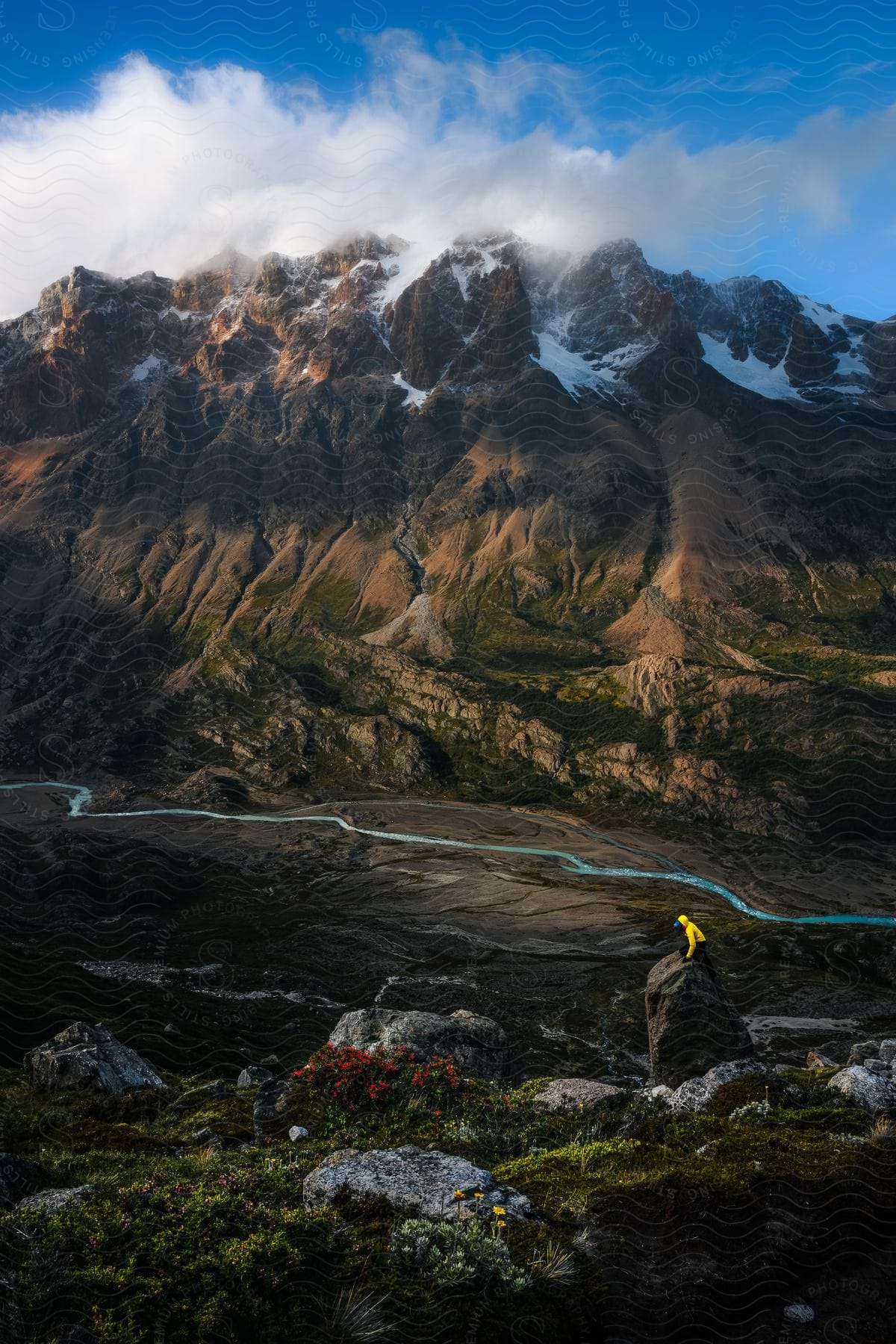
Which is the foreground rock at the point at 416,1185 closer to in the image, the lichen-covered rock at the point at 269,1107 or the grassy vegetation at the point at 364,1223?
the grassy vegetation at the point at 364,1223

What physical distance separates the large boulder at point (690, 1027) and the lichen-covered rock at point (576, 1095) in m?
11.2

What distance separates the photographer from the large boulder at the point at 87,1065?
3138 cm

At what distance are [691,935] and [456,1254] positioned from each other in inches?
1056

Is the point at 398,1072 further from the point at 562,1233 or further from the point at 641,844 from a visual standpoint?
the point at 641,844

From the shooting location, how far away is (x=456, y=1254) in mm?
11867

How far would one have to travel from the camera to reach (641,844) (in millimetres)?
183500

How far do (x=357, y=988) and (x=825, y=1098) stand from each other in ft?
298

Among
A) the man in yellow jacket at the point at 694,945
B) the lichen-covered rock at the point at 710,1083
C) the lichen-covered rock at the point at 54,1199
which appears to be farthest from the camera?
the man in yellow jacket at the point at 694,945

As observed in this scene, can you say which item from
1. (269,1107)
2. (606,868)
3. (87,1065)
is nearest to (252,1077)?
(87,1065)

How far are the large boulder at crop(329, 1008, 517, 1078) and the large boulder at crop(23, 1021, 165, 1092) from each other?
11.0 metres

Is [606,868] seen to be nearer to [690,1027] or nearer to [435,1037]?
[435,1037]

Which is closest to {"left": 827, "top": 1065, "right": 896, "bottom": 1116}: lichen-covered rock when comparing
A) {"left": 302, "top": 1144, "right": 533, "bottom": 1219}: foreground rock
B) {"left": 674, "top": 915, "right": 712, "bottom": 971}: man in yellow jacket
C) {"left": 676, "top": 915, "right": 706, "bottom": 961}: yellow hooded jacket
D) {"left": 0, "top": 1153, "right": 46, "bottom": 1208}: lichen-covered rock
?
{"left": 302, "top": 1144, "right": 533, "bottom": 1219}: foreground rock

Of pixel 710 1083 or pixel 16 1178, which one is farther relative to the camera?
pixel 710 1083

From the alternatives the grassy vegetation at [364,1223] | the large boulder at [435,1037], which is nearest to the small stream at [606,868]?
the large boulder at [435,1037]
